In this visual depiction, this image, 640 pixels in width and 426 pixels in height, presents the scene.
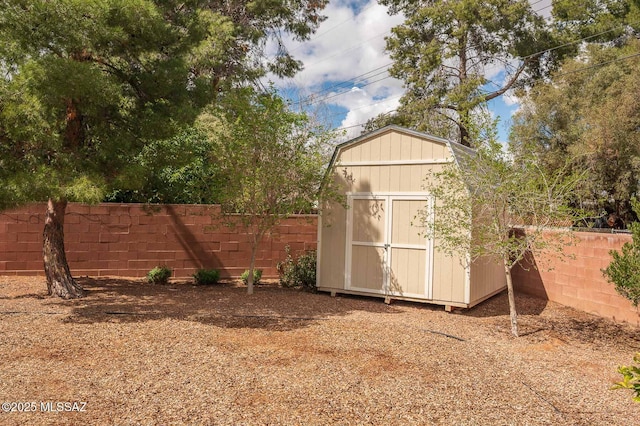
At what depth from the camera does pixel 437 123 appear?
1822 cm

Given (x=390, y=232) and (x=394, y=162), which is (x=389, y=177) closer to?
(x=394, y=162)

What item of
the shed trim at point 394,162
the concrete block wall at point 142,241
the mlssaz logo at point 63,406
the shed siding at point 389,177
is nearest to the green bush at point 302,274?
the concrete block wall at point 142,241

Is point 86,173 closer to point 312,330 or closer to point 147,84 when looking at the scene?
point 147,84

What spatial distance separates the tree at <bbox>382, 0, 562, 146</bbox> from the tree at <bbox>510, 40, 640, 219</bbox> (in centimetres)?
160

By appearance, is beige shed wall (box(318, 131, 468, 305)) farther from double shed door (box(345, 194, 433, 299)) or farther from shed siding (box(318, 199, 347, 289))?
double shed door (box(345, 194, 433, 299))

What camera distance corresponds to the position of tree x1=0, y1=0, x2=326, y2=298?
17.2 ft

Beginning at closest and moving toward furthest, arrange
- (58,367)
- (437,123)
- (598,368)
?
(58,367) < (598,368) < (437,123)

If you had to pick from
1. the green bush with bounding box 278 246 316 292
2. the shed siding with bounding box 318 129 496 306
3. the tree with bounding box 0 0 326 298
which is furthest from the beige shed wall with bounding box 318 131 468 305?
the tree with bounding box 0 0 326 298

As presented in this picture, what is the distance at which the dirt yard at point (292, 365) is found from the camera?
322 cm

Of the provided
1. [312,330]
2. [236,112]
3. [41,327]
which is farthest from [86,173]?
[312,330]

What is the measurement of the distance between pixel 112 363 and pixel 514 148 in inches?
201

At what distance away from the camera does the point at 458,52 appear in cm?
1823

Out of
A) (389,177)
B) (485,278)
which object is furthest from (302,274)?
(485,278)

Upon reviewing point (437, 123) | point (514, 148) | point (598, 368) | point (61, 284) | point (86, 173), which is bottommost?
point (598, 368)
